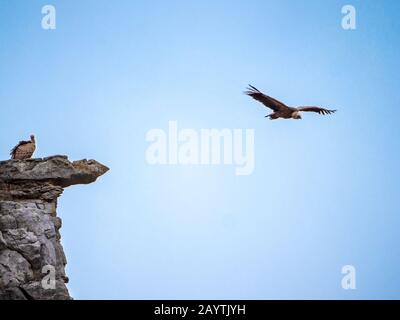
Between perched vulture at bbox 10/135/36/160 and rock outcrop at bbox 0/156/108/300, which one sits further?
perched vulture at bbox 10/135/36/160

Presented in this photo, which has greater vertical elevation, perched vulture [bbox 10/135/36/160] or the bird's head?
the bird's head

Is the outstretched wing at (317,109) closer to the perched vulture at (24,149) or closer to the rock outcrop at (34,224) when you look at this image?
the rock outcrop at (34,224)

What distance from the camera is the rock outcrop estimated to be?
25.4m

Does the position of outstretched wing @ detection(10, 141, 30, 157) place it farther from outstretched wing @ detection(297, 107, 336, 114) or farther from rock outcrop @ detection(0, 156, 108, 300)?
outstretched wing @ detection(297, 107, 336, 114)

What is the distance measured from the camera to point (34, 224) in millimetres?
26359

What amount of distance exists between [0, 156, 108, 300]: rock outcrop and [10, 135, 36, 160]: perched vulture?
511 millimetres

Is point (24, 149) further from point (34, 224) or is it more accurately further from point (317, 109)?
point (317, 109)

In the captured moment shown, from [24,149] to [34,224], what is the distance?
315 cm

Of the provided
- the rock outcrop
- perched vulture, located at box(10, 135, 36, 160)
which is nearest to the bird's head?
the rock outcrop

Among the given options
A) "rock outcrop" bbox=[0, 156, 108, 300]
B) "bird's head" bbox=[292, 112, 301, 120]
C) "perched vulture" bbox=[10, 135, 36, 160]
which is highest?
A: "bird's head" bbox=[292, 112, 301, 120]
